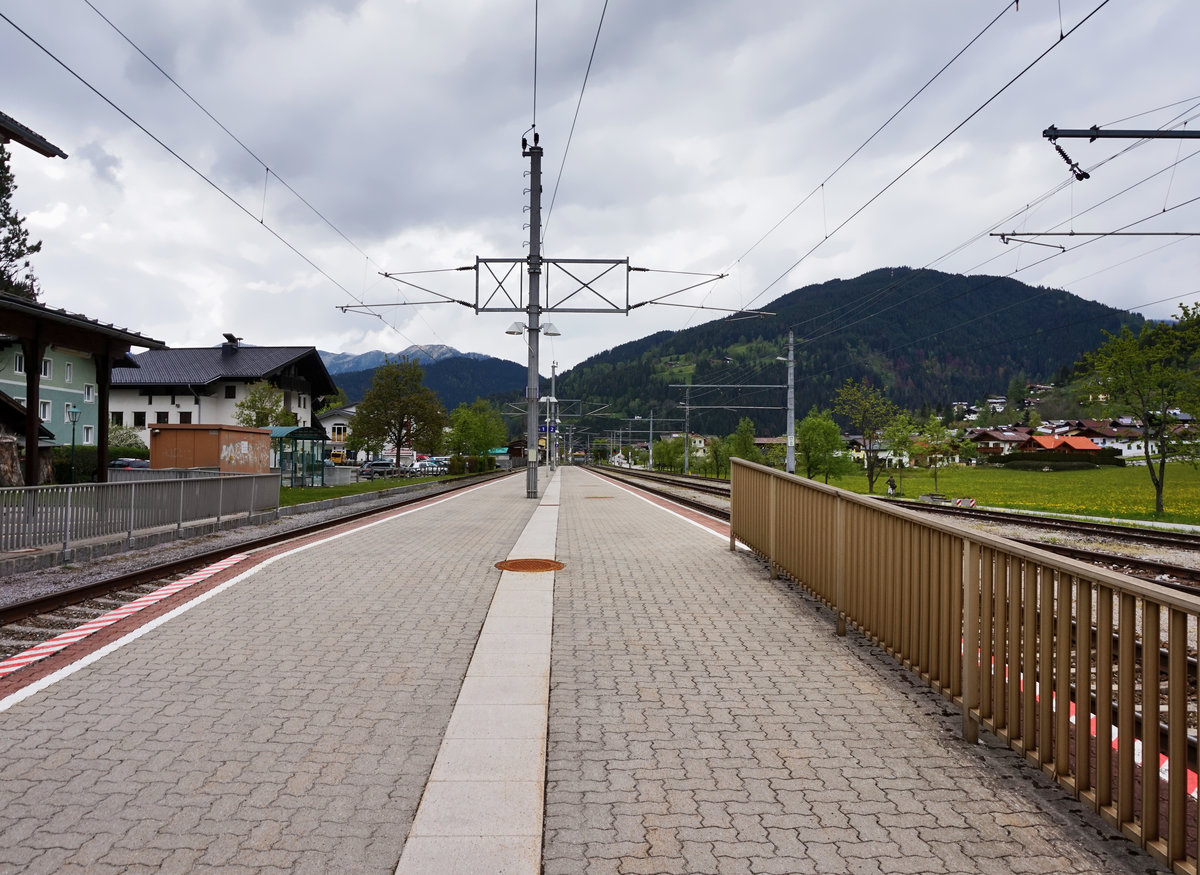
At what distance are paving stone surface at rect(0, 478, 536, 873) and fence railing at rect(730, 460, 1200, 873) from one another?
2.79 meters

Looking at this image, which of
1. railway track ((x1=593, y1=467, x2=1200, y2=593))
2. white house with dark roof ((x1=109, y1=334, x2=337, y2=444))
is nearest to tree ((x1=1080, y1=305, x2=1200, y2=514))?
railway track ((x1=593, y1=467, x2=1200, y2=593))

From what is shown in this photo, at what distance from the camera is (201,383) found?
59156 millimetres

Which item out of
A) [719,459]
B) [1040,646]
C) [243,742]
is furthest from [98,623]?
[719,459]

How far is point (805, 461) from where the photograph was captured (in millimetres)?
48594

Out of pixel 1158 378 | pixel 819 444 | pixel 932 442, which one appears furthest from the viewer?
pixel 819 444

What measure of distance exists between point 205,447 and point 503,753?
2567 cm

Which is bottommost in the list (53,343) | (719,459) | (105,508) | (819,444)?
(719,459)

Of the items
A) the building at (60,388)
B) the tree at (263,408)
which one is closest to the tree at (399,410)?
the tree at (263,408)

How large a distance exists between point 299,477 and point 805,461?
30.1 meters

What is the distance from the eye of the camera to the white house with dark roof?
5975 centimetres

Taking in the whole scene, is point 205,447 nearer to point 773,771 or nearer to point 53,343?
point 53,343

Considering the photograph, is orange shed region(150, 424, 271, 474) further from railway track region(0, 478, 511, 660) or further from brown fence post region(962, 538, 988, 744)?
brown fence post region(962, 538, 988, 744)

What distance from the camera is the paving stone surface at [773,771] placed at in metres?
2.90

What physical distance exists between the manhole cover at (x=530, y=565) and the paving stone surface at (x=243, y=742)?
214 cm
